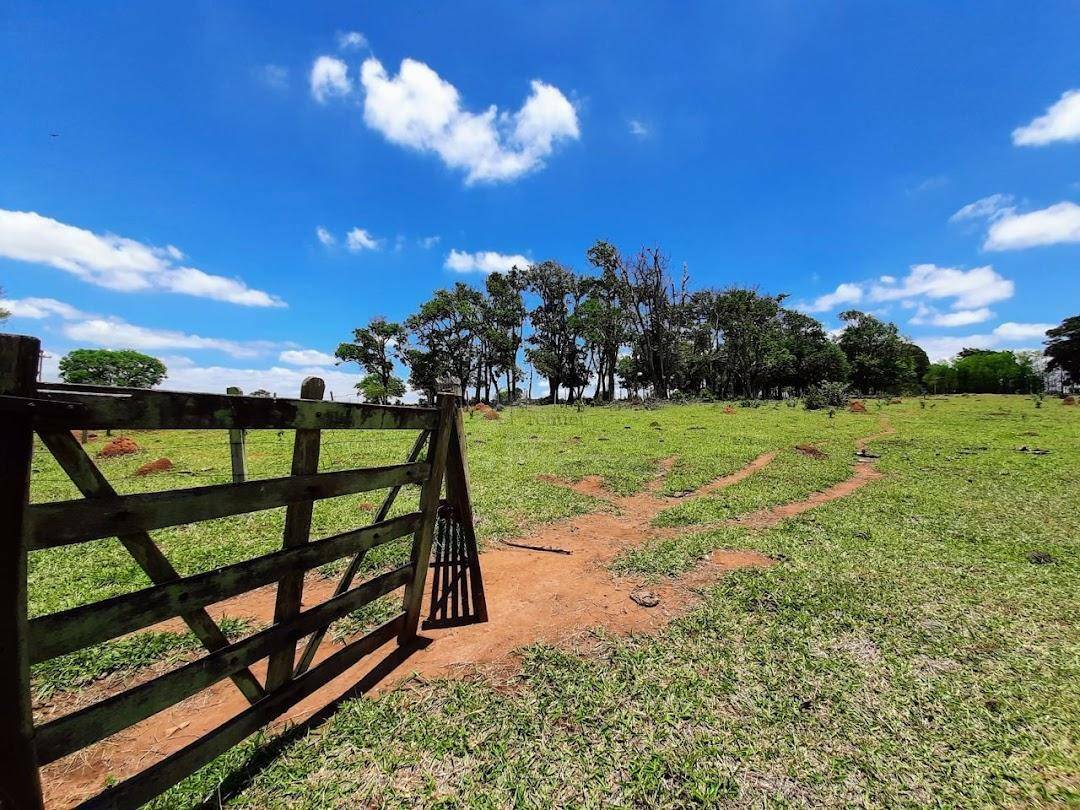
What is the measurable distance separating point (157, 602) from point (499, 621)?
348 cm

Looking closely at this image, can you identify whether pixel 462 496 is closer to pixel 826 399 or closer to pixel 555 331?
pixel 826 399

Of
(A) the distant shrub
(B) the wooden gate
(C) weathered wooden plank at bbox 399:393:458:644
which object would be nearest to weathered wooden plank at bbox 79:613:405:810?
(B) the wooden gate

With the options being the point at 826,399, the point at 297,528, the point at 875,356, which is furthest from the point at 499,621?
the point at 875,356

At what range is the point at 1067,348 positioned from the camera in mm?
58062

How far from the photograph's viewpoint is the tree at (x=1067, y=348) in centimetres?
5753

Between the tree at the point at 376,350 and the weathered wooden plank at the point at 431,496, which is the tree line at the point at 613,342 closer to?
the tree at the point at 376,350

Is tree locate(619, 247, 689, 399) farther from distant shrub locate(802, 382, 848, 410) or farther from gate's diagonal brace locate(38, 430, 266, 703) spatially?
gate's diagonal brace locate(38, 430, 266, 703)

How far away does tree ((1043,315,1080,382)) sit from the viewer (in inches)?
2265

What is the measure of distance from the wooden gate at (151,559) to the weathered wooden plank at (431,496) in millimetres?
432

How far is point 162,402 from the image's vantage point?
2.34 m

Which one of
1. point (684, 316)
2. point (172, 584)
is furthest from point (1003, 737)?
point (684, 316)

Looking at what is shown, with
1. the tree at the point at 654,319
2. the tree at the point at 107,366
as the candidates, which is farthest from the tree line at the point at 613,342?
the tree at the point at 107,366

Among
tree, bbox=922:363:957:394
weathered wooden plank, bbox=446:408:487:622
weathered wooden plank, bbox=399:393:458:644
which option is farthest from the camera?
tree, bbox=922:363:957:394

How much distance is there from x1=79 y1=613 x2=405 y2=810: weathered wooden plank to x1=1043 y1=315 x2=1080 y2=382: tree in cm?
8701
